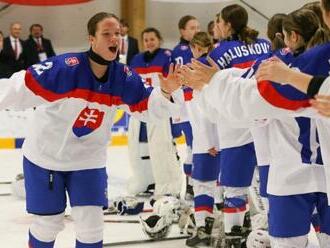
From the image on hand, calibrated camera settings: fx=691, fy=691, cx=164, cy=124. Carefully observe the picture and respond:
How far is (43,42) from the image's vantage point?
41.6 feet

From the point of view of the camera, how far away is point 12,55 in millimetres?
12039

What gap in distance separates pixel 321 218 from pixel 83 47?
38.9 feet

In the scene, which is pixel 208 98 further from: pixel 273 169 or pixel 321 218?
pixel 321 218

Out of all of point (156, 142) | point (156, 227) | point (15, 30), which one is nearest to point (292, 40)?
point (156, 227)

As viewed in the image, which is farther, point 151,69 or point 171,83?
point 151,69

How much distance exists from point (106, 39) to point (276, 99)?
1224 millimetres

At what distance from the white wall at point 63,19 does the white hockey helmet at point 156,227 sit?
9.66 m

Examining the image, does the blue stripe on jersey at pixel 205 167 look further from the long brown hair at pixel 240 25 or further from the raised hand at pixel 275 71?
the raised hand at pixel 275 71

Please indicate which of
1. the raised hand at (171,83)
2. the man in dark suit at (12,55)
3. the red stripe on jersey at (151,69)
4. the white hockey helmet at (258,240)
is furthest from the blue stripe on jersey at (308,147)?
the man in dark suit at (12,55)

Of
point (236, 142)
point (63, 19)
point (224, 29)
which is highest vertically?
point (63, 19)

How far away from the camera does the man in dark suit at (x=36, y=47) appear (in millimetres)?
12250

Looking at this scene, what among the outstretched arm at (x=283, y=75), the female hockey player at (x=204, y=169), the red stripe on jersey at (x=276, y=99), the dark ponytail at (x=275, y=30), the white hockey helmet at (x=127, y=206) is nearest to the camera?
the outstretched arm at (x=283, y=75)

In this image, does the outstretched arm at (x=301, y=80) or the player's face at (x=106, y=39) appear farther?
the player's face at (x=106, y=39)

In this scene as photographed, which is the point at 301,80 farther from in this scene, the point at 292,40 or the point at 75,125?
the point at 75,125
